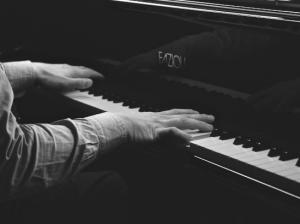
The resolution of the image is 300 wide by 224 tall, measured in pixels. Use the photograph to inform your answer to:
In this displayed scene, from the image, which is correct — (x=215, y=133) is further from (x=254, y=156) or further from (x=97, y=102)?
(x=97, y=102)

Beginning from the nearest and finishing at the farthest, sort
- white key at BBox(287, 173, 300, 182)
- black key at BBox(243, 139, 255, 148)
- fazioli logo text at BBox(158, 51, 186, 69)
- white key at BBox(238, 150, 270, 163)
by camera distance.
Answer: white key at BBox(287, 173, 300, 182), white key at BBox(238, 150, 270, 163), black key at BBox(243, 139, 255, 148), fazioli logo text at BBox(158, 51, 186, 69)

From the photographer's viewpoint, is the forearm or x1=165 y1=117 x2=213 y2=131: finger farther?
x1=165 y1=117 x2=213 y2=131: finger

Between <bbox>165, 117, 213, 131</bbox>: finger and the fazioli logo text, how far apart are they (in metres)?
0.22

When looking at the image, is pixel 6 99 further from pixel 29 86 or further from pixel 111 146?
pixel 29 86

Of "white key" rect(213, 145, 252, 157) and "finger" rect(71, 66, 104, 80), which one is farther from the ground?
"white key" rect(213, 145, 252, 157)

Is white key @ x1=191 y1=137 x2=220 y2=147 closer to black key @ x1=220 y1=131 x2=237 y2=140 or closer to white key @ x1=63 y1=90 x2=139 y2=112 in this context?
black key @ x1=220 y1=131 x2=237 y2=140

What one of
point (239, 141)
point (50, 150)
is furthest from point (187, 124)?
point (50, 150)

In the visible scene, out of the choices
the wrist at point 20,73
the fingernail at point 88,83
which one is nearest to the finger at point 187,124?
the fingernail at point 88,83

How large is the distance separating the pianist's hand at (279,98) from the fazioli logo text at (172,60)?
1.02ft

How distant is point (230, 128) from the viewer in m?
1.46

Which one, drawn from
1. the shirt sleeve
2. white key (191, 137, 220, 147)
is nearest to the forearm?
the shirt sleeve

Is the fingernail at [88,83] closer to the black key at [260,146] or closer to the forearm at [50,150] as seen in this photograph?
the forearm at [50,150]

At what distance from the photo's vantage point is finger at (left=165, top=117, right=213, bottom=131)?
4.71 feet

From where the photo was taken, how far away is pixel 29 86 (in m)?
2.08
